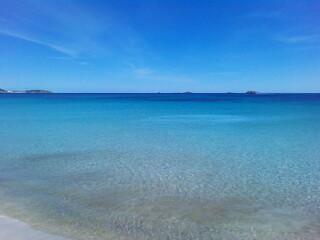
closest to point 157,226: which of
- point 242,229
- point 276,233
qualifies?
point 242,229

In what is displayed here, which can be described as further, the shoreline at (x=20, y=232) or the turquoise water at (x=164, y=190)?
the turquoise water at (x=164, y=190)

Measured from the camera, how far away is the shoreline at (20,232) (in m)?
4.31

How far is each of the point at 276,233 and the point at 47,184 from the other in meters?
5.95

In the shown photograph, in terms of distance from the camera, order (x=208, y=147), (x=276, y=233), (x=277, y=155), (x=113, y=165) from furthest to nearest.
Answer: (x=208, y=147)
(x=277, y=155)
(x=113, y=165)
(x=276, y=233)

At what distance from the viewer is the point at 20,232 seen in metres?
4.45

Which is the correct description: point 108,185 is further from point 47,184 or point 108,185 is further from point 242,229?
point 242,229

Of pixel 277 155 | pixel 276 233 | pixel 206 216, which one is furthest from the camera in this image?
pixel 277 155

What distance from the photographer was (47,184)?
6793 mm

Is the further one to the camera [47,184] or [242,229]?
[47,184]

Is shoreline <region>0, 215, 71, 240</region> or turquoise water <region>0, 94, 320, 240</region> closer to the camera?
shoreline <region>0, 215, 71, 240</region>

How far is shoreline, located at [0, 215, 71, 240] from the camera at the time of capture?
4312mm

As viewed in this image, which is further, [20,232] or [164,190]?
[164,190]

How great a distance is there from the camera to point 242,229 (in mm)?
4727

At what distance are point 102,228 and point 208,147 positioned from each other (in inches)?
299
